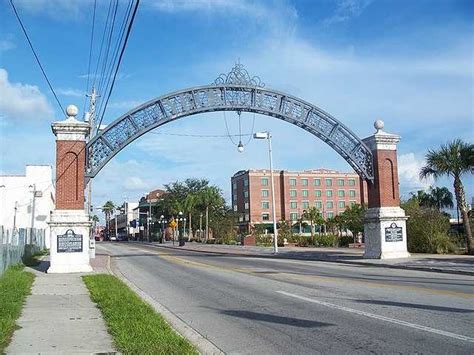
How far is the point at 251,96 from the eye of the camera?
29344mm

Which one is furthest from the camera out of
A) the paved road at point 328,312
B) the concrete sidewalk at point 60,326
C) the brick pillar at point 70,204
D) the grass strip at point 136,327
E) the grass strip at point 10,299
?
the brick pillar at point 70,204

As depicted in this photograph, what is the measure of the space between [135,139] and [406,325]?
19.9 m

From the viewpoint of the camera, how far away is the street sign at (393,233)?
91.5 feet

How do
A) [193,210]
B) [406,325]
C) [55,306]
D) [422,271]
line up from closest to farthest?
[406,325]
[55,306]
[422,271]
[193,210]

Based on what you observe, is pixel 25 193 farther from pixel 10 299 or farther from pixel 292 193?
pixel 292 193

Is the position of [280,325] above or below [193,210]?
below

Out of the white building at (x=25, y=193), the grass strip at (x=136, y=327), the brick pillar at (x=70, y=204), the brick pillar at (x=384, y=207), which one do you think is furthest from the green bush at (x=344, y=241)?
the grass strip at (x=136, y=327)

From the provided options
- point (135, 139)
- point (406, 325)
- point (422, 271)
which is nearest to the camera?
point (406, 325)

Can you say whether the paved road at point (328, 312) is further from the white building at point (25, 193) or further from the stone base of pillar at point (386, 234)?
the white building at point (25, 193)

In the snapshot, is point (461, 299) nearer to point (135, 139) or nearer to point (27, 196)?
point (135, 139)

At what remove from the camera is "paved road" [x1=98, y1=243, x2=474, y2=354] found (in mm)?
8227

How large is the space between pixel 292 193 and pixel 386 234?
102404 mm

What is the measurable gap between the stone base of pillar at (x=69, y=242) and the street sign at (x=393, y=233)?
47.9 ft

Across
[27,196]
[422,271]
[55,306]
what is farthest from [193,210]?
[55,306]
